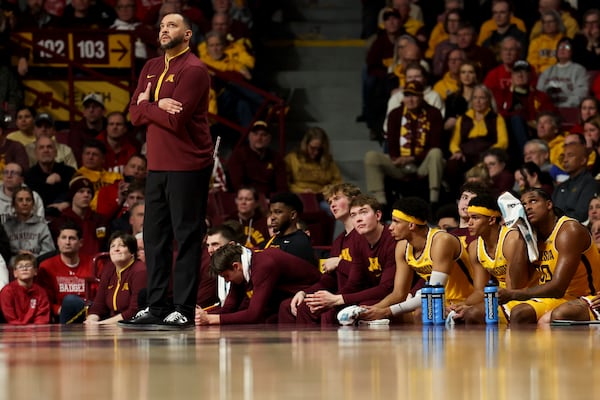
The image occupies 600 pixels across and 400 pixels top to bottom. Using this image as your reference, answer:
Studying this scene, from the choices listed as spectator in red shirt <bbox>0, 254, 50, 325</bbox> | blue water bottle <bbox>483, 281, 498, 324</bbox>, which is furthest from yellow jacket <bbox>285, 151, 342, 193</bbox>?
blue water bottle <bbox>483, 281, 498, 324</bbox>

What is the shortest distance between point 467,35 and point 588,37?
58.4 inches

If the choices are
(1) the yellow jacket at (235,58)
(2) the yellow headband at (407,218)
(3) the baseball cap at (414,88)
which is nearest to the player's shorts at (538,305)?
(2) the yellow headband at (407,218)

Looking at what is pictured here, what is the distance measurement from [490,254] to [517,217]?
0.60m

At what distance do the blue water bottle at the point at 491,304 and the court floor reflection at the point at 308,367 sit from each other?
159 cm

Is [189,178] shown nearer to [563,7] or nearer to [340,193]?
[340,193]

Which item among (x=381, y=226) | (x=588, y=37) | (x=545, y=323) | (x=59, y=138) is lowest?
(x=545, y=323)

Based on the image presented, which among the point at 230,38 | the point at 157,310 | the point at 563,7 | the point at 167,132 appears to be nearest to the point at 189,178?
the point at 167,132

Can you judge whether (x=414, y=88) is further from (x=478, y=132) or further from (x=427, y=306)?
(x=427, y=306)

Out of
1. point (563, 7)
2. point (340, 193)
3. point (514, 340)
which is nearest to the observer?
point (514, 340)

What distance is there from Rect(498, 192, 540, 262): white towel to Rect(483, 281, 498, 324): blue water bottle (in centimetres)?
54

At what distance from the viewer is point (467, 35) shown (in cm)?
1498

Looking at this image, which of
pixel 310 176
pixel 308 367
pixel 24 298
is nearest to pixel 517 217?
pixel 308 367

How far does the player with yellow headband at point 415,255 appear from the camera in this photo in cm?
866

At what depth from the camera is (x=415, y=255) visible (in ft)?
29.3
